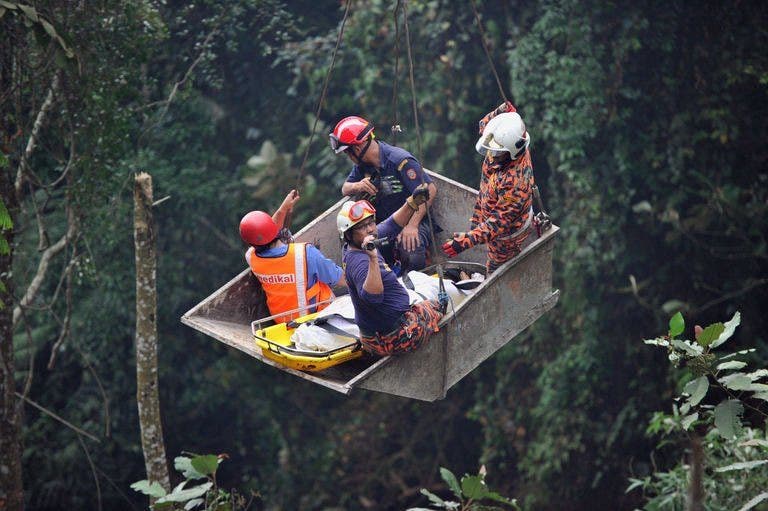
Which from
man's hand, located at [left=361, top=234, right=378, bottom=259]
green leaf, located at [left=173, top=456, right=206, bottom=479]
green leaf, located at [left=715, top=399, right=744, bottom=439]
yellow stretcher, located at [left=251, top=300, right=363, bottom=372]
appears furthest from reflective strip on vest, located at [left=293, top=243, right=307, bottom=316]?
green leaf, located at [left=715, top=399, right=744, bottom=439]

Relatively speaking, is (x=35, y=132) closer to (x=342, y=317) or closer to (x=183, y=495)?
(x=342, y=317)

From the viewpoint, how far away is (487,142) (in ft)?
18.0

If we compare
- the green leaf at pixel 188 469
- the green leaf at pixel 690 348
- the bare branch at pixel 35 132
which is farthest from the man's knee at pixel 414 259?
the bare branch at pixel 35 132

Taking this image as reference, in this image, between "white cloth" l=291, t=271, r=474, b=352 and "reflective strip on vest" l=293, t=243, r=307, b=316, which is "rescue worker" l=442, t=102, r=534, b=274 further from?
"reflective strip on vest" l=293, t=243, r=307, b=316

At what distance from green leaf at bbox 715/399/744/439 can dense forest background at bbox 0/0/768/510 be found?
526 cm

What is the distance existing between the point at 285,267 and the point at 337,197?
5.70m

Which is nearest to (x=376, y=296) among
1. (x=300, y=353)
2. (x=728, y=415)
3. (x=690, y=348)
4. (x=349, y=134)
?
(x=300, y=353)

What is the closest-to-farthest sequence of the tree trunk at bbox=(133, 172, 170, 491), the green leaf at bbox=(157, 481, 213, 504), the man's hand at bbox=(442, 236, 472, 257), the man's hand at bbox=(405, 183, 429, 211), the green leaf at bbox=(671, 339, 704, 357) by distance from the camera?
the green leaf at bbox=(671, 339, 704, 357)
the green leaf at bbox=(157, 481, 213, 504)
the man's hand at bbox=(405, 183, 429, 211)
the man's hand at bbox=(442, 236, 472, 257)
the tree trunk at bbox=(133, 172, 170, 491)

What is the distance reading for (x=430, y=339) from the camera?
5.47 metres

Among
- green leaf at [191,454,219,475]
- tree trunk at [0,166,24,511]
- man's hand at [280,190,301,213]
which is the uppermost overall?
man's hand at [280,190,301,213]

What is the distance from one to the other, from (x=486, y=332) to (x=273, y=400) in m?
7.06

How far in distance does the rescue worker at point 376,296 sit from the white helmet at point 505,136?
1.37 ft

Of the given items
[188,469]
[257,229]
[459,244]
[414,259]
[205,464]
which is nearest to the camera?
[205,464]

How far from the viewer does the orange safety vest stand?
5824 millimetres
